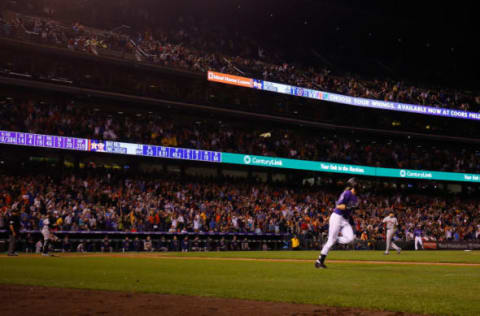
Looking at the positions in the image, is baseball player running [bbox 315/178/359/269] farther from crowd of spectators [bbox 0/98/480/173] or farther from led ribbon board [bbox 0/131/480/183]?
crowd of spectators [bbox 0/98/480/173]

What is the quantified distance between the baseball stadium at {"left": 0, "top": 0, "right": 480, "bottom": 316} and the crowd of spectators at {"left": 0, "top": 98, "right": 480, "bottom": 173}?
0.52 ft

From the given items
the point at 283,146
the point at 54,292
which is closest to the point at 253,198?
the point at 283,146

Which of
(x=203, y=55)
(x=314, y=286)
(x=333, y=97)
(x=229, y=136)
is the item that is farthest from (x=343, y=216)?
(x=203, y=55)

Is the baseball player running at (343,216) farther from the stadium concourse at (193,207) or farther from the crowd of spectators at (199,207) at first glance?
the crowd of spectators at (199,207)

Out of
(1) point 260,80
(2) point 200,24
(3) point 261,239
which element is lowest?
(3) point 261,239

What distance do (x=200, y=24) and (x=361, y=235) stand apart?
85.1 feet

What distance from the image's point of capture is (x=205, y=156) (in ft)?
117

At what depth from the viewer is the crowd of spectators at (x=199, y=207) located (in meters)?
26.4

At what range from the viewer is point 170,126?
37500 mm

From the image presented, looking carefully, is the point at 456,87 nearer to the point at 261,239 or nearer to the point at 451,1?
the point at 451,1

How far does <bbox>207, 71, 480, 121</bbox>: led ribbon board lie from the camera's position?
37.2 m

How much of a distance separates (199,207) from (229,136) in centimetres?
881

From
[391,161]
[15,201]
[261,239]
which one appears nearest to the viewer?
[15,201]

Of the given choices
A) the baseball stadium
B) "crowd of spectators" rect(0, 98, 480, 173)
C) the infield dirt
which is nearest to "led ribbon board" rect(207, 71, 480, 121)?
the baseball stadium
